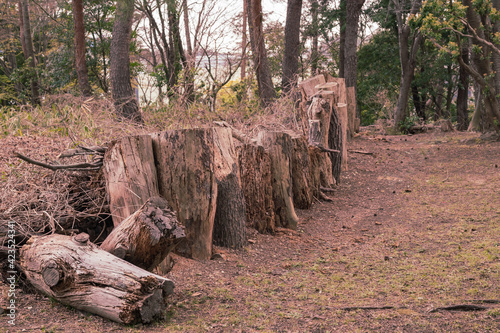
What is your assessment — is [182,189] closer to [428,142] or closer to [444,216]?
[444,216]

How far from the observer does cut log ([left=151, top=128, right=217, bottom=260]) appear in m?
4.05

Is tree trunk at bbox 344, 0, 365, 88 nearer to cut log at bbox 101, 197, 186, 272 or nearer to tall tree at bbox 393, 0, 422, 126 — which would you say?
tall tree at bbox 393, 0, 422, 126

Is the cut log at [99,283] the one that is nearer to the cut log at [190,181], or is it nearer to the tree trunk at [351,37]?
the cut log at [190,181]

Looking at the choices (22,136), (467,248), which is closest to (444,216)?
(467,248)

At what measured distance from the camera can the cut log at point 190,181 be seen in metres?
4.05

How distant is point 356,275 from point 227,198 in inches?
58.8

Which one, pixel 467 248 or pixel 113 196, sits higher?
pixel 113 196

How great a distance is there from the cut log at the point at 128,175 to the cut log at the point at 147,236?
21.3 inches

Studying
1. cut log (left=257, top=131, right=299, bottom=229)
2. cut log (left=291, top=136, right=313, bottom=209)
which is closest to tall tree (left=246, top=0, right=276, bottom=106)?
cut log (left=291, top=136, right=313, bottom=209)

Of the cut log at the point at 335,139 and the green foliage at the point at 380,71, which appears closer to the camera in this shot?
the cut log at the point at 335,139

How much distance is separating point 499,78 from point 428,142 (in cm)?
246

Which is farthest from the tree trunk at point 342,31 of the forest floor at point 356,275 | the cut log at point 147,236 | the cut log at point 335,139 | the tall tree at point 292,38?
the cut log at point 147,236

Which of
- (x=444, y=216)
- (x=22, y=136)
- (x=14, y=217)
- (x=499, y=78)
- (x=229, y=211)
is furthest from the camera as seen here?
(x=499, y=78)

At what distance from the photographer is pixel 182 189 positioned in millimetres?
4094
